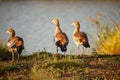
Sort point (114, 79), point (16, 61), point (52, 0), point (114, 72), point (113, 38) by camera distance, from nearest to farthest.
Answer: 1. point (114, 79)
2. point (114, 72)
3. point (16, 61)
4. point (113, 38)
5. point (52, 0)

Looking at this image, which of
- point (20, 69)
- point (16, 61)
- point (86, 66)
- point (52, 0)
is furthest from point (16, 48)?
point (52, 0)

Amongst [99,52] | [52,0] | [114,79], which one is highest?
[52,0]

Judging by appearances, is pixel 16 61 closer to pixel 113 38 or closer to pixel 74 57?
pixel 74 57

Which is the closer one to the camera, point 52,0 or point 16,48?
point 16,48

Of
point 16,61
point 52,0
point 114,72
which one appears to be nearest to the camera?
point 114,72

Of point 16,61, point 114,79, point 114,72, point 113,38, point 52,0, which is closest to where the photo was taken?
point 114,79

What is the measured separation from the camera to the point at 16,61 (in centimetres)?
1215

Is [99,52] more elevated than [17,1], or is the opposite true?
[17,1]

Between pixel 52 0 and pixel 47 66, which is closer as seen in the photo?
pixel 47 66

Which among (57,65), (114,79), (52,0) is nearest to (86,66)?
(57,65)

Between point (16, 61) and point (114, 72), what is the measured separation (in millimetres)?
2792

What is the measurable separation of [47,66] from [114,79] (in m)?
1.89

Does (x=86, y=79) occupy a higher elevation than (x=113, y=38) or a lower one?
lower

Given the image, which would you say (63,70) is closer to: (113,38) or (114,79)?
(114,79)
